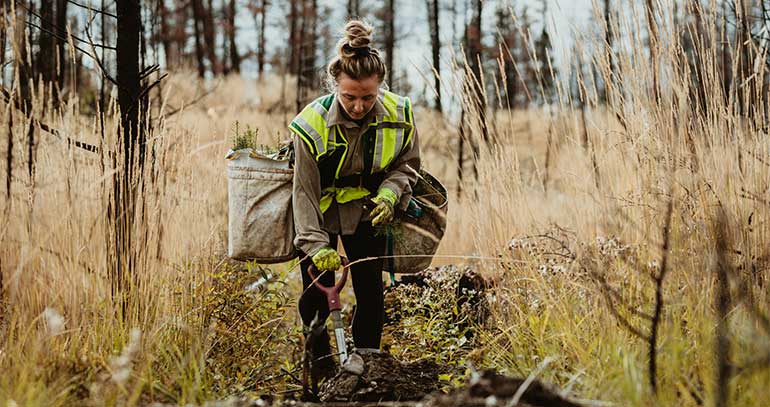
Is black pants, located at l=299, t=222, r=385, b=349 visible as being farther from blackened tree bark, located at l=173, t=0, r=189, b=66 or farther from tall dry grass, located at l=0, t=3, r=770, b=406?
blackened tree bark, located at l=173, t=0, r=189, b=66

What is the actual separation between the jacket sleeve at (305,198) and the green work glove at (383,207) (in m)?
0.22

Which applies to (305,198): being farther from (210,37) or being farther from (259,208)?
(210,37)

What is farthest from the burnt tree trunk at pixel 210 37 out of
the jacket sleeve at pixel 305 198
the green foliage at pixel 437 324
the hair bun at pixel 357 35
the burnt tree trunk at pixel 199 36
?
the jacket sleeve at pixel 305 198

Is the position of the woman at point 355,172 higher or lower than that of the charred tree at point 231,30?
lower

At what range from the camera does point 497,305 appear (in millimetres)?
3174

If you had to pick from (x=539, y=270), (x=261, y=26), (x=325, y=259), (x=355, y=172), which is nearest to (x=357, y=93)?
(x=355, y=172)

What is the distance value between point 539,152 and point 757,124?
17046 mm

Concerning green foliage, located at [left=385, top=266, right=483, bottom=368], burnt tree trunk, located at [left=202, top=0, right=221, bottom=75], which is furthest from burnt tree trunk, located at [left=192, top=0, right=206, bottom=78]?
green foliage, located at [left=385, top=266, right=483, bottom=368]

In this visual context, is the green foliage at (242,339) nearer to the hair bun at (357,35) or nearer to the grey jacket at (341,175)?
the grey jacket at (341,175)

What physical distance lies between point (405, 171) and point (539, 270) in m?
0.71

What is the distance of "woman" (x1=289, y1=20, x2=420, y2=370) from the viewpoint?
2668mm

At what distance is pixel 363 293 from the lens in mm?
2926

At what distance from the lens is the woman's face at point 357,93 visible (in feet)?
8.68

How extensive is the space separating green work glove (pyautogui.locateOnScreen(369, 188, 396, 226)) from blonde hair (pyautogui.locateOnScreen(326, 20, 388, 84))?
1.52 ft
